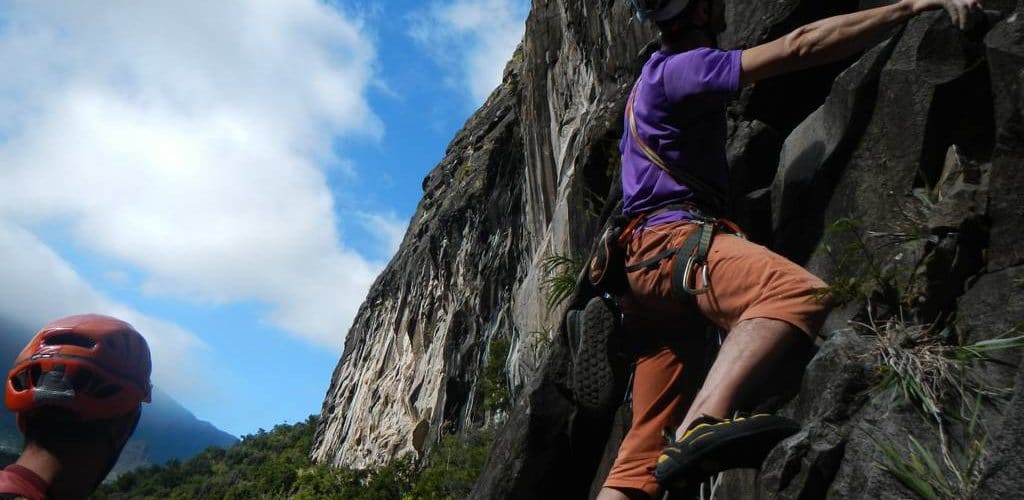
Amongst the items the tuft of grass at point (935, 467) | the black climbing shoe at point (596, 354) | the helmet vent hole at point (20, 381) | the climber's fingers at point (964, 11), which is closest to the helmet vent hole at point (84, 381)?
the helmet vent hole at point (20, 381)

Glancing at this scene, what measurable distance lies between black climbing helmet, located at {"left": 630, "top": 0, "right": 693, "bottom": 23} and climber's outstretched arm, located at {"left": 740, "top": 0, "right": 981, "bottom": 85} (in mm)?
635

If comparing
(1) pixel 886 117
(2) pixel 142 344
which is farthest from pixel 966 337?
(2) pixel 142 344

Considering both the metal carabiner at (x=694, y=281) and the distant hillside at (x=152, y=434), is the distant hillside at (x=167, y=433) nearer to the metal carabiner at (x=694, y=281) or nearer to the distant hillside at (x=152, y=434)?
the distant hillside at (x=152, y=434)

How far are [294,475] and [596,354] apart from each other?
846 inches

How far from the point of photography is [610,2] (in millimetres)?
8695

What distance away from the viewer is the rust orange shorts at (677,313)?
2.86m

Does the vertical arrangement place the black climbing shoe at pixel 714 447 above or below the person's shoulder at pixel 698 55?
below

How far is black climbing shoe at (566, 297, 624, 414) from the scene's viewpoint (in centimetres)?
410

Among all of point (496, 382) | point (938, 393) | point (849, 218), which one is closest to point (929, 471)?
point (938, 393)

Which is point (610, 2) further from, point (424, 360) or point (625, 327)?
point (424, 360)

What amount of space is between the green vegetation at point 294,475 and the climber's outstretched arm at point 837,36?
2679mm

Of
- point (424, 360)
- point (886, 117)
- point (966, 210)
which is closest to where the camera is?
point (966, 210)

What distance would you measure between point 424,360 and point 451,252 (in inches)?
102

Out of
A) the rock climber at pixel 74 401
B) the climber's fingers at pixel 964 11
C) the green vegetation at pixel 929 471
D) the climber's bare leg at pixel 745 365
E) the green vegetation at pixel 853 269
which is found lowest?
the rock climber at pixel 74 401
